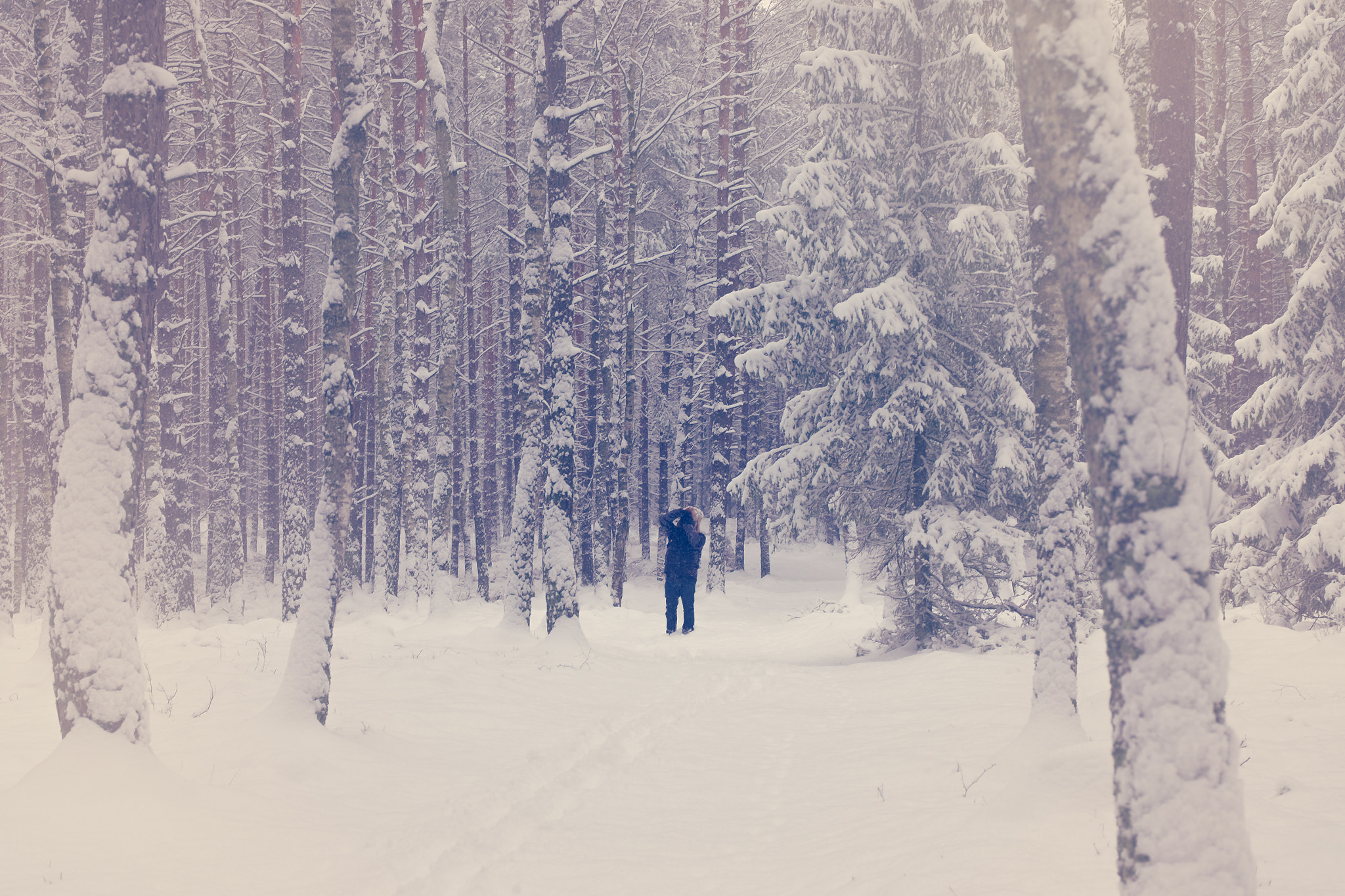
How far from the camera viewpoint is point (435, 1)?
51.8ft

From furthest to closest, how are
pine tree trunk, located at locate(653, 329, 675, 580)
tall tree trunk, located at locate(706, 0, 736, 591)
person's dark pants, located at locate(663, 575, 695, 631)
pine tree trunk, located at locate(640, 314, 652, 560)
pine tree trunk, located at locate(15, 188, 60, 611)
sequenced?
pine tree trunk, located at locate(653, 329, 675, 580) < pine tree trunk, located at locate(640, 314, 652, 560) < tall tree trunk, located at locate(706, 0, 736, 591) < person's dark pants, located at locate(663, 575, 695, 631) < pine tree trunk, located at locate(15, 188, 60, 611)

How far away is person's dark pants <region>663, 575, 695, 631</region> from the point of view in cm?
1564

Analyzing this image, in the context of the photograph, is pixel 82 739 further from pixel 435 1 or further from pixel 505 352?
pixel 505 352

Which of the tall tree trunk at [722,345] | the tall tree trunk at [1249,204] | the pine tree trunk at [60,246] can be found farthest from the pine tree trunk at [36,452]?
the tall tree trunk at [1249,204]

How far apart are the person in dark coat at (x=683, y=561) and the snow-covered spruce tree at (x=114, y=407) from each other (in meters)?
10.3

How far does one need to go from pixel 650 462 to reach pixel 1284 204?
115ft

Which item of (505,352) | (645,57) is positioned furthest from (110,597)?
(505,352)

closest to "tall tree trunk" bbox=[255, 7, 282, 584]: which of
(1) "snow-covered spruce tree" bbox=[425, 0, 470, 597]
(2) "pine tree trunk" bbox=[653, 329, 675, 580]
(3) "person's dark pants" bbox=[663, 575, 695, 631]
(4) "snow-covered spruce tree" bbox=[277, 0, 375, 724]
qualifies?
(1) "snow-covered spruce tree" bbox=[425, 0, 470, 597]

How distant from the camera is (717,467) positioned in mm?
21875

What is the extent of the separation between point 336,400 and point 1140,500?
254 inches

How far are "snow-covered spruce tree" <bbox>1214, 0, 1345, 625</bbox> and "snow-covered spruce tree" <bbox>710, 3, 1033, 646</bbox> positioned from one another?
2.94 metres

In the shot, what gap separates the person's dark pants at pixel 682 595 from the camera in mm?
15641

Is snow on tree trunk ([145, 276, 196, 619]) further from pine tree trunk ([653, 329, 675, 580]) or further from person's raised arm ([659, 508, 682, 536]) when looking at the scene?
pine tree trunk ([653, 329, 675, 580])

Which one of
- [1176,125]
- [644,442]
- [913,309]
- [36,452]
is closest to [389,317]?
[36,452]
